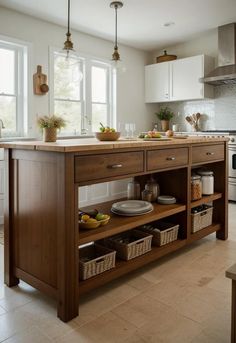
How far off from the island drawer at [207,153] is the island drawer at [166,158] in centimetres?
16

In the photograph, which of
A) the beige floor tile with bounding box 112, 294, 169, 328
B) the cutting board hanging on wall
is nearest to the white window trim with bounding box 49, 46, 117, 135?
the cutting board hanging on wall

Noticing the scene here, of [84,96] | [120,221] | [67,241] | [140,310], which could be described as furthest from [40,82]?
[140,310]

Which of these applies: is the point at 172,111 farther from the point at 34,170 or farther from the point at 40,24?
the point at 34,170

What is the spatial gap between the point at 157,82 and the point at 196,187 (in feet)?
11.2

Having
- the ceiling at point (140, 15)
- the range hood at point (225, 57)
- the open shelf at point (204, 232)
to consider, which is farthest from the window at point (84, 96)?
the open shelf at point (204, 232)

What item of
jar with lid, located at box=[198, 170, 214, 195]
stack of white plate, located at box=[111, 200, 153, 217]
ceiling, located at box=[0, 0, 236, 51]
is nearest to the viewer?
stack of white plate, located at box=[111, 200, 153, 217]

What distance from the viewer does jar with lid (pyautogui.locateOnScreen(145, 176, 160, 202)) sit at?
276 cm

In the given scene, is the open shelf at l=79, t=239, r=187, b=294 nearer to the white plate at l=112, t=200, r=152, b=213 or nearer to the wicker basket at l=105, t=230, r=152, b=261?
the wicker basket at l=105, t=230, r=152, b=261

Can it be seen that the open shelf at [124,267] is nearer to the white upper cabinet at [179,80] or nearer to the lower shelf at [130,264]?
the lower shelf at [130,264]

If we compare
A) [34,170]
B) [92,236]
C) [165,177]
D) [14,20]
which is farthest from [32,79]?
[92,236]

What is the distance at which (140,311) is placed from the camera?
182 centimetres

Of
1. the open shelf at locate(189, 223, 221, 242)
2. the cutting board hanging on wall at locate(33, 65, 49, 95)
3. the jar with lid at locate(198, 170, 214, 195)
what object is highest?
the cutting board hanging on wall at locate(33, 65, 49, 95)

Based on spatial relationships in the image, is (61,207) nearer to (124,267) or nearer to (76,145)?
(76,145)

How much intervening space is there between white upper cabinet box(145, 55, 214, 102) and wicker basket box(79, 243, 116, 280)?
3.71 metres
